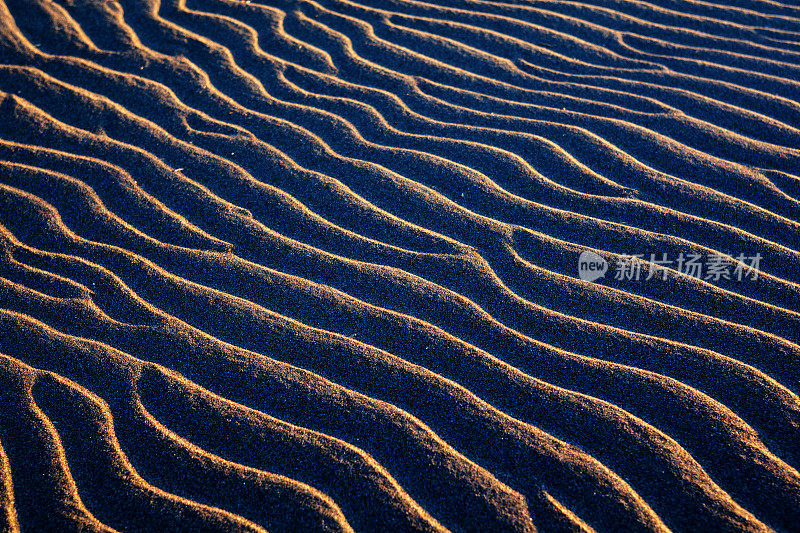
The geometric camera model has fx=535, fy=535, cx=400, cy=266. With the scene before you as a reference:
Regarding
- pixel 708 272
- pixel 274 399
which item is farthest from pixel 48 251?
pixel 708 272

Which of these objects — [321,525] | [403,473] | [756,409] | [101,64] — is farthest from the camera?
[101,64]

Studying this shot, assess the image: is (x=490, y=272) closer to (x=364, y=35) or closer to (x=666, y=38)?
(x=364, y=35)

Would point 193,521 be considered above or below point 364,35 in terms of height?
below

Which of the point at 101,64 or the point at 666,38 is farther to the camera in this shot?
the point at 666,38

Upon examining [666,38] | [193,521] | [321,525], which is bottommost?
[193,521]

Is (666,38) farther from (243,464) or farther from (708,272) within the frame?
(243,464)

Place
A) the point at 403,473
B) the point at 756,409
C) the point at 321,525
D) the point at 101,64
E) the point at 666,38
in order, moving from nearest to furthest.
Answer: the point at 321,525 → the point at 403,473 → the point at 756,409 → the point at 101,64 → the point at 666,38
